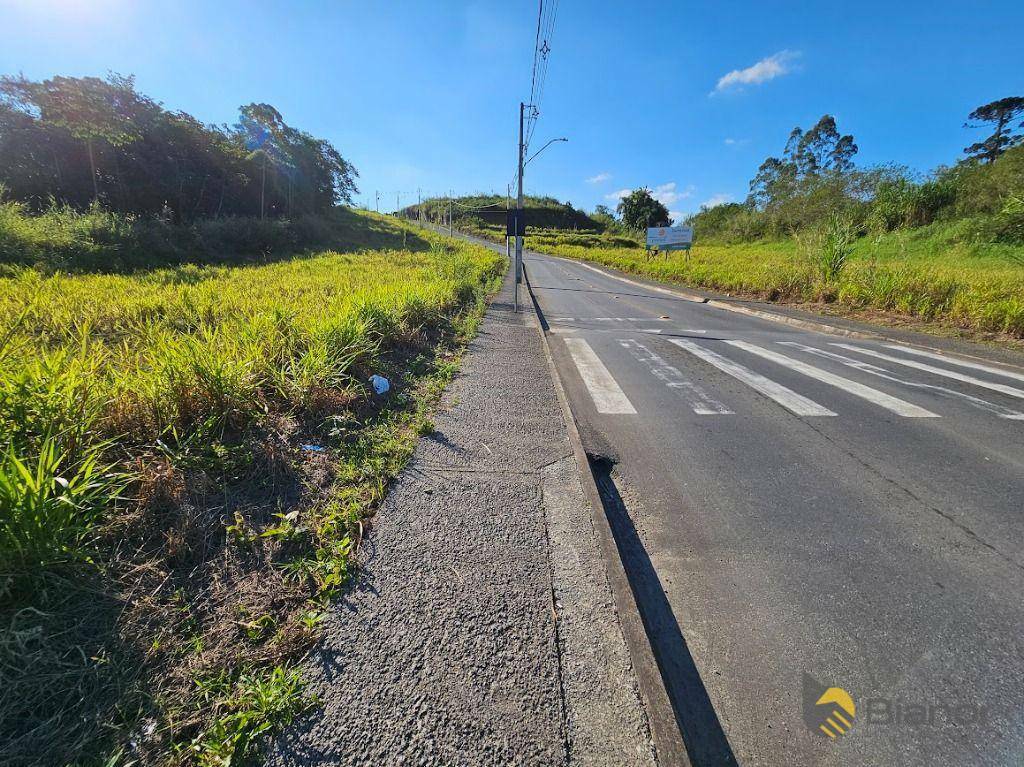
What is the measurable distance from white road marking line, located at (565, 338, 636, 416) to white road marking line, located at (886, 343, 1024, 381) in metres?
5.84

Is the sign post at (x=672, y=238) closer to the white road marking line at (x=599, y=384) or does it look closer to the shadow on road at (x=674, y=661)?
the white road marking line at (x=599, y=384)

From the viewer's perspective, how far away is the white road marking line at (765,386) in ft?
14.8

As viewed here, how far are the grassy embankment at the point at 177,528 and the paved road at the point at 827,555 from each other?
174cm

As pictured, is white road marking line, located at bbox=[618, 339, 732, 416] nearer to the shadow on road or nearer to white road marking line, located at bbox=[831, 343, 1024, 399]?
the shadow on road

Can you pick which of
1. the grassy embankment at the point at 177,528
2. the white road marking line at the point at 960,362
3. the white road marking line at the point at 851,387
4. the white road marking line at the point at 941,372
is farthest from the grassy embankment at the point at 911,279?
the grassy embankment at the point at 177,528

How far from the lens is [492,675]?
5.07 feet

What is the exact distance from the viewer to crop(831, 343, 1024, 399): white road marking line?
5.09 metres

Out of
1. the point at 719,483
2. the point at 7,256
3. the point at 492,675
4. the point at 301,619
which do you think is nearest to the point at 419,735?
the point at 492,675

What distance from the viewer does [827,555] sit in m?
2.35

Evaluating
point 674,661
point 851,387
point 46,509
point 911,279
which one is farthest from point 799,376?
point 911,279

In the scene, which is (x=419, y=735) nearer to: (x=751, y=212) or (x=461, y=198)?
(x=751, y=212)

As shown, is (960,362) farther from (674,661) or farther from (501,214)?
(501,214)

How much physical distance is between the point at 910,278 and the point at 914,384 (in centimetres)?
788

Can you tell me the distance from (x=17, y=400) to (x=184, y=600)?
5.39ft
